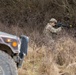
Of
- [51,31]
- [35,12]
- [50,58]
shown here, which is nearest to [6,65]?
[50,58]

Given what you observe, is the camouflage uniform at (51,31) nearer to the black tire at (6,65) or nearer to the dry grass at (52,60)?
the dry grass at (52,60)

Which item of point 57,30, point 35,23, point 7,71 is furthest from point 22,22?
point 7,71

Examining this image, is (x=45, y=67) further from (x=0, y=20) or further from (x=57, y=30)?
(x=0, y=20)

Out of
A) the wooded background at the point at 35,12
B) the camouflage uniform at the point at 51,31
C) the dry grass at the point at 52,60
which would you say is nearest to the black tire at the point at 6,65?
the dry grass at the point at 52,60

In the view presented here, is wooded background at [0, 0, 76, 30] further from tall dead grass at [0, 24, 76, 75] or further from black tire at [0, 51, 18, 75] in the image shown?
black tire at [0, 51, 18, 75]

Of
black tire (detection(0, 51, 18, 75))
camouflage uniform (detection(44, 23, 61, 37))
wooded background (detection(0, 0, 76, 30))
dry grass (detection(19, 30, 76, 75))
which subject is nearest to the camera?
black tire (detection(0, 51, 18, 75))

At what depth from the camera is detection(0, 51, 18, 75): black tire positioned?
6.16 meters

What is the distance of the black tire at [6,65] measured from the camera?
20.2 ft

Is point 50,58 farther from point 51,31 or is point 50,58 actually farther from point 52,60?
point 51,31

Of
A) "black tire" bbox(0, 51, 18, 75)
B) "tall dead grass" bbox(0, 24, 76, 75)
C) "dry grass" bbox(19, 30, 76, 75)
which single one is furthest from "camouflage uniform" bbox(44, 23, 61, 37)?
"black tire" bbox(0, 51, 18, 75)

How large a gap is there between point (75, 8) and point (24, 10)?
2.37 m

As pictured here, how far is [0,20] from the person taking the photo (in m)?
13.7

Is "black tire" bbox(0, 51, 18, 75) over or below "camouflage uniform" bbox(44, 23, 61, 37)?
over

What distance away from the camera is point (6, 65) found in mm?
6188
